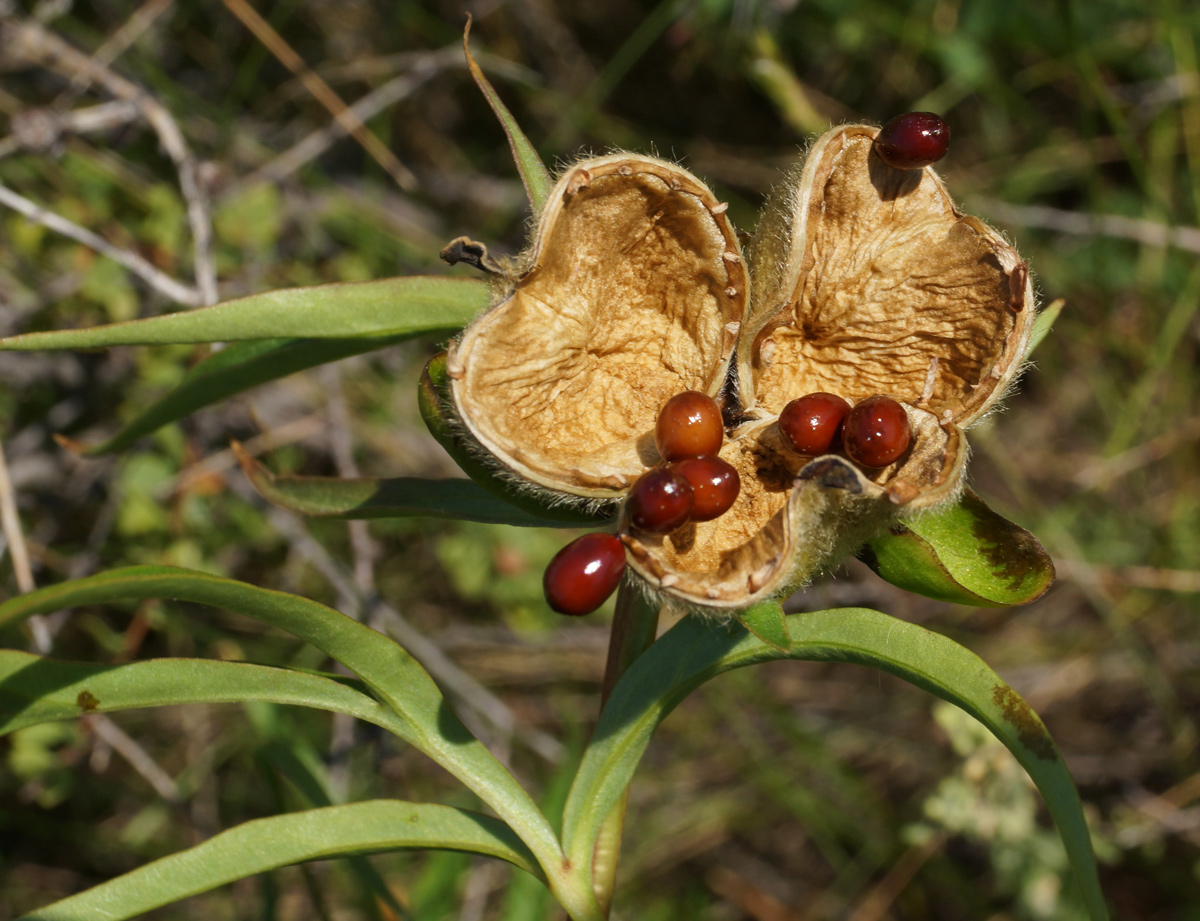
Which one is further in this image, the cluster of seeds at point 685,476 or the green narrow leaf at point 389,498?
the green narrow leaf at point 389,498

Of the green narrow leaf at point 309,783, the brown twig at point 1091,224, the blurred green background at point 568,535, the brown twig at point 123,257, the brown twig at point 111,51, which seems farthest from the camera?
the brown twig at point 1091,224

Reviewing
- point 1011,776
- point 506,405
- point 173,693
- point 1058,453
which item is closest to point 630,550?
point 506,405

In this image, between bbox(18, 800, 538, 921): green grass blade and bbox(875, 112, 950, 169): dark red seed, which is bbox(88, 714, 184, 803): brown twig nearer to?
bbox(18, 800, 538, 921): green grass blade

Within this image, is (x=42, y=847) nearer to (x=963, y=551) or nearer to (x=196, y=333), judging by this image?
(x=196, y=333)

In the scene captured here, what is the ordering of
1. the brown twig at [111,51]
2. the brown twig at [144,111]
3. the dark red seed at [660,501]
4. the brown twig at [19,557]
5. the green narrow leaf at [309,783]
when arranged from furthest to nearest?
the brown twig at [111,51] → the brown twig at [144,111] → the brown twig at [19,557] → the green narrow leaf at [309,783] → the dark red seed at [660,501]

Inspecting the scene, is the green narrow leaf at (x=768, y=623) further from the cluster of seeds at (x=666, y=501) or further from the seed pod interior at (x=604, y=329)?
the seed pod interior at (x=604, y=329)

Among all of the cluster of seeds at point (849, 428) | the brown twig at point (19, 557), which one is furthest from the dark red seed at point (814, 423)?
the brown twig at point (19, 557)

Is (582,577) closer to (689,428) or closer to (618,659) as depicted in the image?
(689,428)
